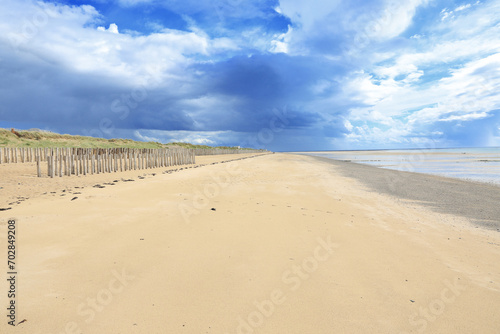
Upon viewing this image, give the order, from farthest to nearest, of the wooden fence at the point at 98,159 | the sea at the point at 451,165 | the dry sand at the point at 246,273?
the sea at the point at 451,165
the wooden fence at the point at 98,159
the dry sand at the point at 246,273

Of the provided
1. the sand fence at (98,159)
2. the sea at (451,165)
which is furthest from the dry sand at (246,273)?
the sea at (451,165)

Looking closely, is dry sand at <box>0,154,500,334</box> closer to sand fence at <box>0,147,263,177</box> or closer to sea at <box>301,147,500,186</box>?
sand fence at <box>0,147,263,177</box>

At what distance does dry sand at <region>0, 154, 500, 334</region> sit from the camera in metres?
2.28

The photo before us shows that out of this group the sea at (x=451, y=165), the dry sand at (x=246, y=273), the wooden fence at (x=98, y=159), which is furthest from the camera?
the sea at (x=451, y=165)

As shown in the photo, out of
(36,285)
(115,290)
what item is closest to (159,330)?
(115,290)

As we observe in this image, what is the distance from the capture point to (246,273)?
122 inches

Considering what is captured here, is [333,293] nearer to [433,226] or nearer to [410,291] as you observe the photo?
[410,291]

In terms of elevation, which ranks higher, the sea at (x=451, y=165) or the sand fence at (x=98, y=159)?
the sand fence at (x=98, y=159)

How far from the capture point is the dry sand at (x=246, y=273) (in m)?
2.28

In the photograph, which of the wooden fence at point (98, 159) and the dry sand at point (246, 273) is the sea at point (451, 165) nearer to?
the dry sand at point (246, 273)

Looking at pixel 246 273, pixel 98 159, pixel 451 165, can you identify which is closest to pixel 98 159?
pixel 98 159

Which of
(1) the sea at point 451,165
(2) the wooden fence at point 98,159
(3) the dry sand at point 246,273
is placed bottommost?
(3) the dry sand at point 246,273

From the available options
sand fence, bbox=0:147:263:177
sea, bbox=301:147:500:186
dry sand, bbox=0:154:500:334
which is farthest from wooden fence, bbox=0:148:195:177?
sea, bbox=301:147:500:186

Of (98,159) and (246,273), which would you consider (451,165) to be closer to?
(246,273)
